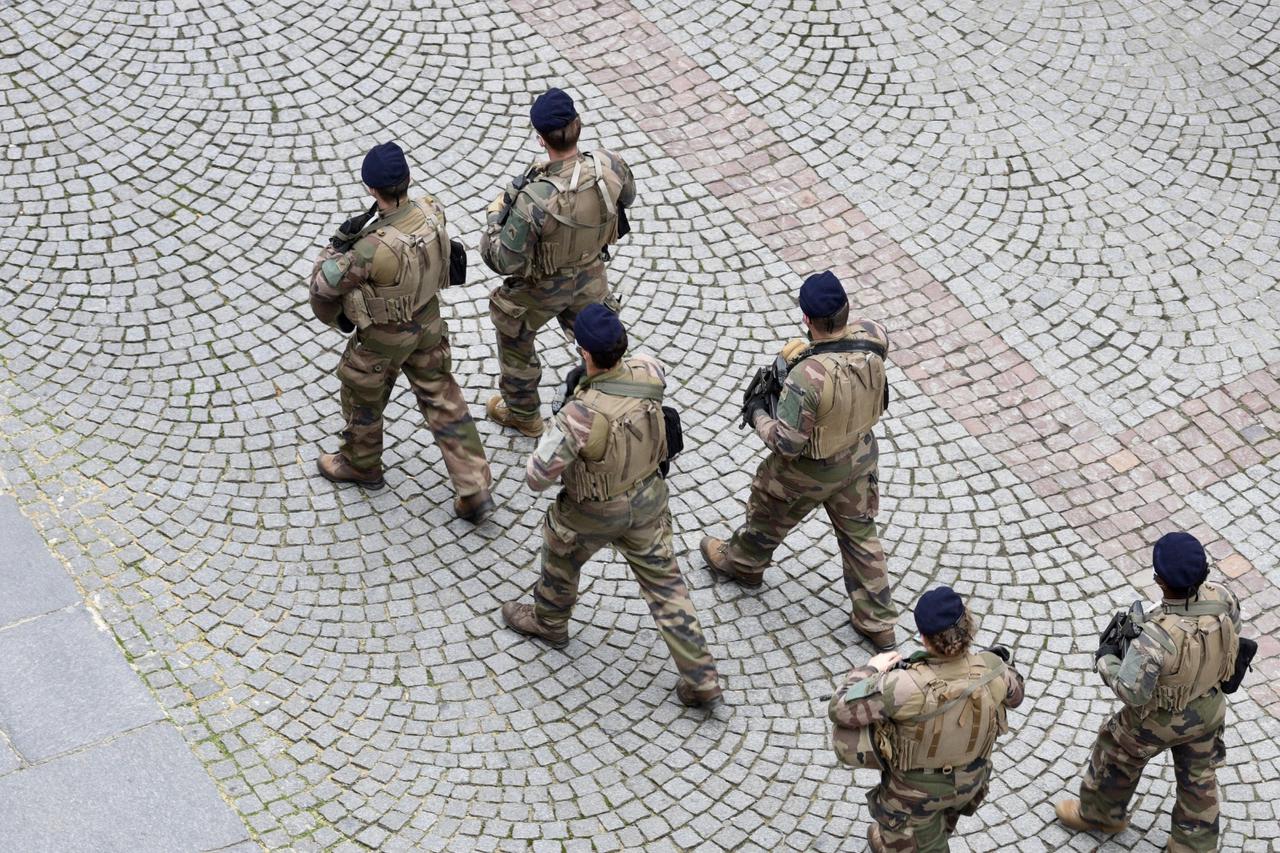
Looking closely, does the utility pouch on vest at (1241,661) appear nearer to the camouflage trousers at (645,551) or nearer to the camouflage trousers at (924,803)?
the camouflage trousers at (924,803)

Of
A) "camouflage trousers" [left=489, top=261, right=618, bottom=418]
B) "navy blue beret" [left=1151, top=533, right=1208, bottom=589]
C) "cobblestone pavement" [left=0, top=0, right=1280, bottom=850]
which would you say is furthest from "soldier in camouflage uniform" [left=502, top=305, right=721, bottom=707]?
"navy blue beret" [left=1151, top=533, right=1208, bottom=589]

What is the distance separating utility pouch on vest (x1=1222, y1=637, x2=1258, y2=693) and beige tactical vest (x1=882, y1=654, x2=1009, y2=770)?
112 cm

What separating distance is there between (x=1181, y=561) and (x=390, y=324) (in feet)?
13.0

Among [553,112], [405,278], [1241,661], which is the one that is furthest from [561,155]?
[1241,661]

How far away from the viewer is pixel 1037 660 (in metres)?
8.05

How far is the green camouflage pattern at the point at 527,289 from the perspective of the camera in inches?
321

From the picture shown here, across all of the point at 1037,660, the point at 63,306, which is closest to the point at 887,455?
the point at 1037,660

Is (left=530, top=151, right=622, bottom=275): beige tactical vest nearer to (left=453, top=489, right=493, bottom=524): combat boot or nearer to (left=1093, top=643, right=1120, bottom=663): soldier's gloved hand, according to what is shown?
(left=453, top=489, right=493, bottom=524): combat boot

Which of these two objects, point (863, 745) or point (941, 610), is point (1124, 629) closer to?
point (941, 610)

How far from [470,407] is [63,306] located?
2563mm

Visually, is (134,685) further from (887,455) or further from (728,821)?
(887,455)

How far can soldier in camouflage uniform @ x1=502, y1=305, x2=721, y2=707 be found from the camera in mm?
7094

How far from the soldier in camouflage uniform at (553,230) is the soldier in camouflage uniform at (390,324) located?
1.22 feet

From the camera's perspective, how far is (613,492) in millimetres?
7273
